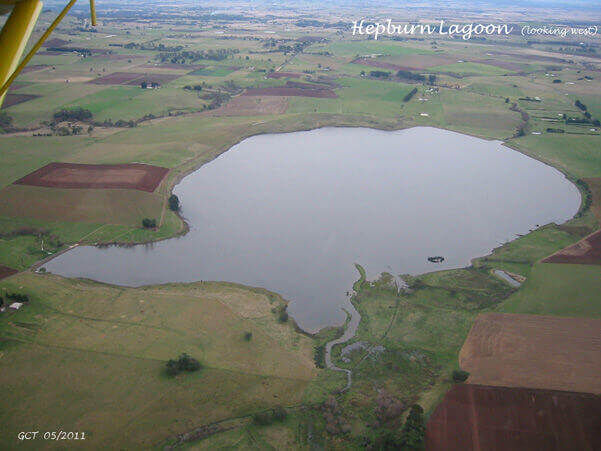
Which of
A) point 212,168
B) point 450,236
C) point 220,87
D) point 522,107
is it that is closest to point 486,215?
point 450,236

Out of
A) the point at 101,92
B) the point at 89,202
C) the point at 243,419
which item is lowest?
the point at 243,419

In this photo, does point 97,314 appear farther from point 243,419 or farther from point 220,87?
point 220,87

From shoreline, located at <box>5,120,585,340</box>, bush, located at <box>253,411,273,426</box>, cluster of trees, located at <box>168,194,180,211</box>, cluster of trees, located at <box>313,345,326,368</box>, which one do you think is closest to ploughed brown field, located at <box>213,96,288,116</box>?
shoreline, located at <box>5,120,585,340</box>

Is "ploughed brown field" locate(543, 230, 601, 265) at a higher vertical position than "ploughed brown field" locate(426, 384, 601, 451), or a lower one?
higher

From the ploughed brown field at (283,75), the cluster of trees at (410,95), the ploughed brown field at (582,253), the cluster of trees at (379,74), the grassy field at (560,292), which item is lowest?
the grassy field at (560,292)

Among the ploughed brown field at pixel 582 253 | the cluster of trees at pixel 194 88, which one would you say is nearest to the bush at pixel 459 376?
the ploughed brown field at pixel 582 253

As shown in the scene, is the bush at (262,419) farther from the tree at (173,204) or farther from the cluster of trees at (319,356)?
the tree at (173,204)

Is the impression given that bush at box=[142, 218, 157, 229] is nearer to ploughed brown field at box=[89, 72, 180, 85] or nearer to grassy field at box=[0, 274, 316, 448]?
grassy field at box=[0, 274, 316, 448]
